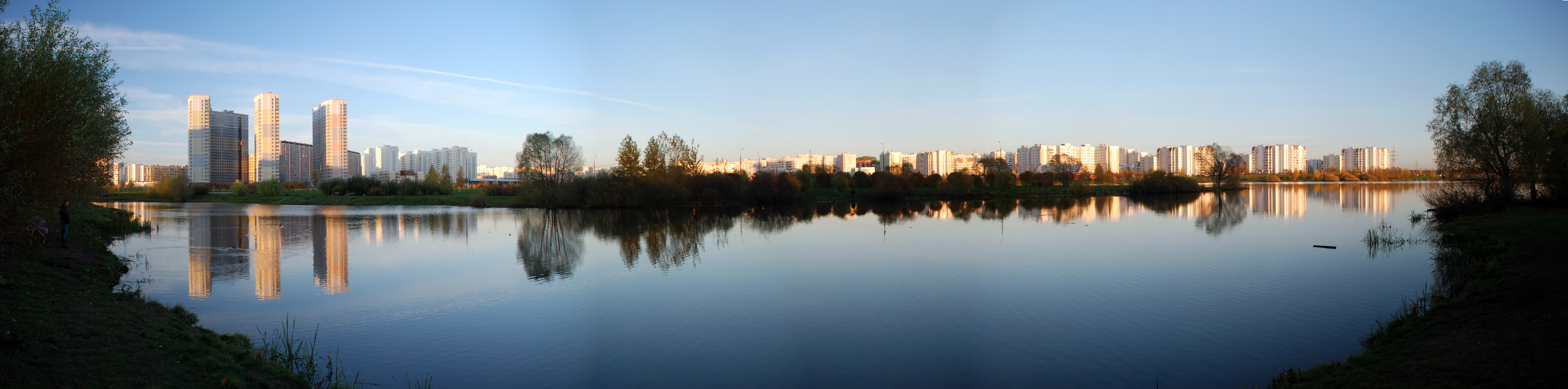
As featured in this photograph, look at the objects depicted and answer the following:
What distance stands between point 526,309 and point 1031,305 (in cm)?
758

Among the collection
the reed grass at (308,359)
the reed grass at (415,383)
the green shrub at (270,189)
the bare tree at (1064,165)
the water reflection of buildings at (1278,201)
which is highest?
the bare tree at (1064,165)

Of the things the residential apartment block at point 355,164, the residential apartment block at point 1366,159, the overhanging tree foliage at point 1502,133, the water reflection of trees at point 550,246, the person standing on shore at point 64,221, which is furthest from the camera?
the residential apartment block at point 1366,159

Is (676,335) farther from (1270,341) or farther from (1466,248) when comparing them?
(1466,248)

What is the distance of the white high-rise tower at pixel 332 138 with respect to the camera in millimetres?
101062

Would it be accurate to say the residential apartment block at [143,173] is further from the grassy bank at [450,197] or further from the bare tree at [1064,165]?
the bare tree at [1064,165]

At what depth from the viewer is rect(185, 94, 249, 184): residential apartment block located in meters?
84.1

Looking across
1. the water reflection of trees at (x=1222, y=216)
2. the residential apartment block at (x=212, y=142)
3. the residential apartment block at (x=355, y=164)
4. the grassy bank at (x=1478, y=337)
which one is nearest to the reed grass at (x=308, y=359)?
the grassy bank at (x=1478, y=337)

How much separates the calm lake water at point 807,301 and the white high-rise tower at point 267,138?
3424 inches

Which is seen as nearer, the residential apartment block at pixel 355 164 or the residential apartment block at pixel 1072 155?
the residential apartment block at pixel 355 164

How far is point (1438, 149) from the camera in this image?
949 inches

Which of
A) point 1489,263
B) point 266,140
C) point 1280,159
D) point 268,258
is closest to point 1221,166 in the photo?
point 1489,263

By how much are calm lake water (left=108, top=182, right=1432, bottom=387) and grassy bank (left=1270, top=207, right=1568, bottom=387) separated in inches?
18.9

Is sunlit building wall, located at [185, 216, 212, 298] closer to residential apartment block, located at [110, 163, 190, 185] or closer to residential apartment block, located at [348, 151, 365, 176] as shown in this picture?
residential apartment block, located at [110, 163, 190, 185]

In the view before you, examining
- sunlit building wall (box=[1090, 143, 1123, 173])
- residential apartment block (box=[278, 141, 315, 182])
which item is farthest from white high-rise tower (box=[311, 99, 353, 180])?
sunlit building wall (box=[1090, 143, 1123, 173])
